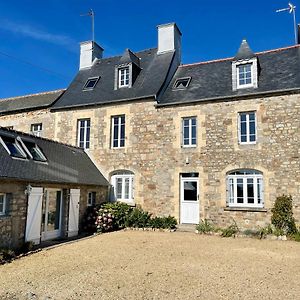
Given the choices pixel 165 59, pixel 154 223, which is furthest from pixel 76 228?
pixel 165 59

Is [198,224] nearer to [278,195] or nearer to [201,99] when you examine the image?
[278,195]

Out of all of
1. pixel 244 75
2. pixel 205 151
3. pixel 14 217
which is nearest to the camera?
pixel 14 217

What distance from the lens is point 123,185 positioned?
47.3ft

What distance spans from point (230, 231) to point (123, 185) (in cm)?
530

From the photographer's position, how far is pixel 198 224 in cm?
1272

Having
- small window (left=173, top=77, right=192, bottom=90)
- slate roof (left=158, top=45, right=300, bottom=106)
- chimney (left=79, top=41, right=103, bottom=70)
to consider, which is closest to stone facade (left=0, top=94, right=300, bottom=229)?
slate roof (left=158, top=45, right=300, bottom=106)

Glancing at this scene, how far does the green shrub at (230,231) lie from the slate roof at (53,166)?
5.37 meters

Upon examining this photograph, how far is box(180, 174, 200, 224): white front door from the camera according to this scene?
42.4ft

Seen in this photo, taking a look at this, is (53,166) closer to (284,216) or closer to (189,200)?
(189,200)

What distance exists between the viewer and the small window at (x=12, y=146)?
9.30 meters

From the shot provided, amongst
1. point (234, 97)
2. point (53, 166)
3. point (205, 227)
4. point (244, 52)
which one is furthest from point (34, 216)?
point (244, 52)

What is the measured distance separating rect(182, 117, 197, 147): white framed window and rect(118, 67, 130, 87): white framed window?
4.11 metres

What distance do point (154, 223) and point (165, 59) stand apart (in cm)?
862

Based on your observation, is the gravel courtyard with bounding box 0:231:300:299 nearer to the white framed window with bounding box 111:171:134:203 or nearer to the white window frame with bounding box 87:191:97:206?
the white window frame with bounding box 87:191:97:206
